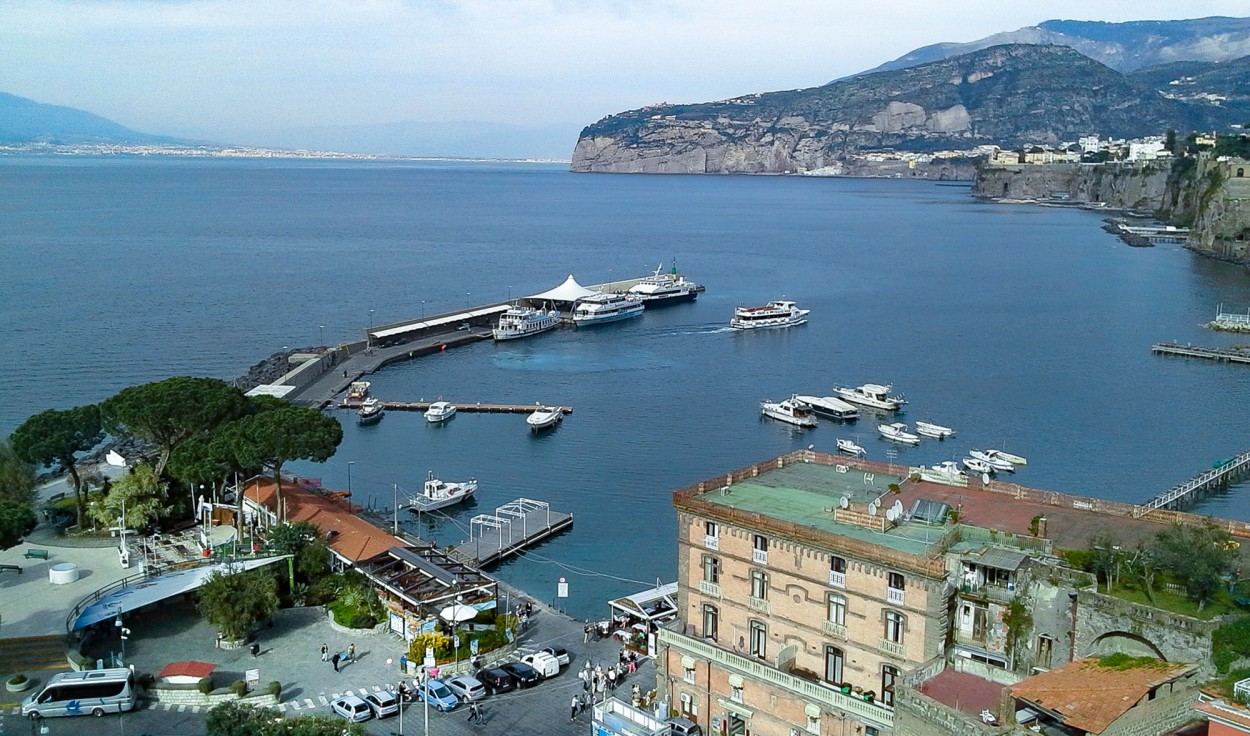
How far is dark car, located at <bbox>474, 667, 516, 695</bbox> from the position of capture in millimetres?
26344

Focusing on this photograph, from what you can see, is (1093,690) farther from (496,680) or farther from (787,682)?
(496,680)

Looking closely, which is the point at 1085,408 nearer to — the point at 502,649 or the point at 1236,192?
the point at 502,649

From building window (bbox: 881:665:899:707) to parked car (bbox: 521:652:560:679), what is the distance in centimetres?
937

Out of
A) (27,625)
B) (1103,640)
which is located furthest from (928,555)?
(27,625)

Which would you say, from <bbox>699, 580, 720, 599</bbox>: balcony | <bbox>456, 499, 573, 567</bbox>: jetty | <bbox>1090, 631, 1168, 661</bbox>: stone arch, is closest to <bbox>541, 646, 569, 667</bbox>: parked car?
<bbox>699, 580, 720, 599</bbox>: balcony

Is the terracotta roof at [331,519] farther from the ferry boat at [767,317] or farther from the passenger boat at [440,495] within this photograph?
the ferry boat at [767,317]

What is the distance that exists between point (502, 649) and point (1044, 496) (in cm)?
1438

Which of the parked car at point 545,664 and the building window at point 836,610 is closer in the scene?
the building window at point 836,610

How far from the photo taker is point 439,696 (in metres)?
25.2

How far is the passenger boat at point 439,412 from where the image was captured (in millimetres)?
58531

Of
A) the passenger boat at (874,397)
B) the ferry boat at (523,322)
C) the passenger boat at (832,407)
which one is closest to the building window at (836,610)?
the passenger boat at (832,407)

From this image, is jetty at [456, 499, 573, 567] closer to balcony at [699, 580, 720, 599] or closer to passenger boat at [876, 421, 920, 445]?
balcony at [699, 580, 720, 599]

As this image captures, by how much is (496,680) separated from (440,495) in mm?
19127

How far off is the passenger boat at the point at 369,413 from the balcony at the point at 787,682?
37.6 m
